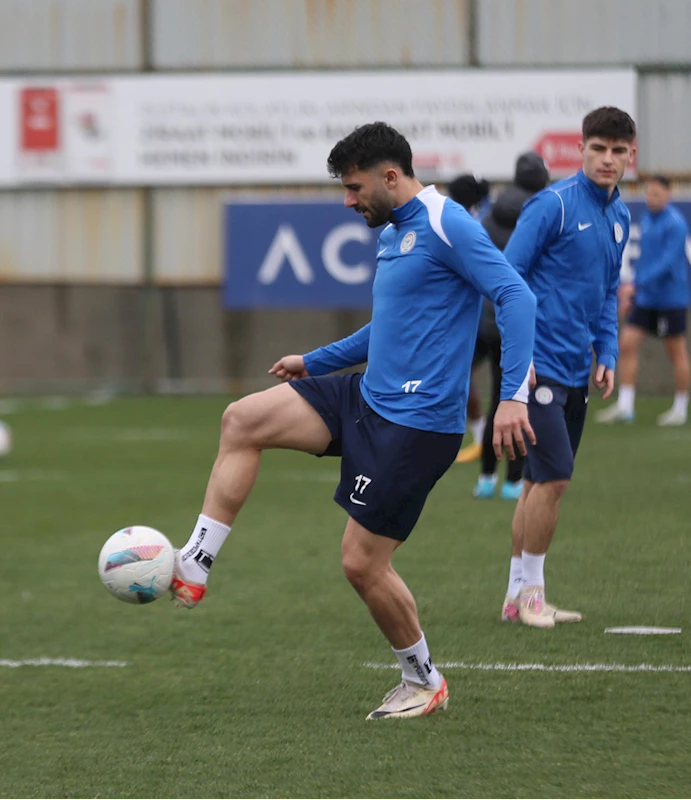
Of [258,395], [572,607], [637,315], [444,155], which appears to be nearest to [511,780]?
[258,395]

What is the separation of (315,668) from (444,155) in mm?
14348

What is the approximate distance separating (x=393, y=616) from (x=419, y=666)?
0.21 metres

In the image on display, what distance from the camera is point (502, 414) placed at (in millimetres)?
4914

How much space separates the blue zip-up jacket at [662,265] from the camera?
14180mm

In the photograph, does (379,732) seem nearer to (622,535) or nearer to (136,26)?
(622,535)

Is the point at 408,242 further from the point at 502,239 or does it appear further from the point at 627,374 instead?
the point at 627,374

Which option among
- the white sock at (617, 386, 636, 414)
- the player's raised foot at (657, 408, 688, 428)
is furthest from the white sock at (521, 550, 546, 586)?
the white sock at (617, 386, 636, 414)

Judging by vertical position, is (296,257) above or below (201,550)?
below

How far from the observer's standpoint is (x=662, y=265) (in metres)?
14.1

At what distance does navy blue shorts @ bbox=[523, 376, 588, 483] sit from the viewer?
6.52 m

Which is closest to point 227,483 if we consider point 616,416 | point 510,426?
point 510,426

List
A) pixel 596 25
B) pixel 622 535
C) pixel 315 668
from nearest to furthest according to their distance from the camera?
1. pixel 315 668
2. pixel 622 535
3. pixel 596 25

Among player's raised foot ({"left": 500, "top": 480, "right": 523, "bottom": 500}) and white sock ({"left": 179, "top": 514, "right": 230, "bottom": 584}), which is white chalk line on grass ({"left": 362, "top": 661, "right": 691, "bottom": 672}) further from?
player's raised foot ({"left": 500, "top": 480, "right": 523, "bottom": 500})

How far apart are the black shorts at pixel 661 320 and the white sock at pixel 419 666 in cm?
956
